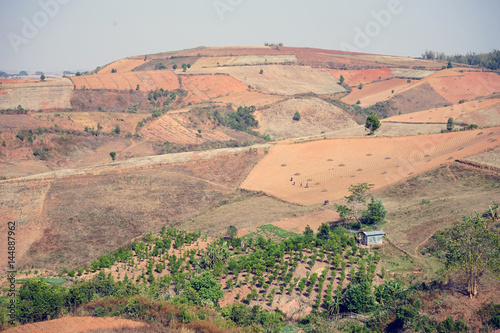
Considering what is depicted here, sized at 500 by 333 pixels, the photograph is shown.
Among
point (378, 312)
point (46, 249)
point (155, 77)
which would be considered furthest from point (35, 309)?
point (155, 77)

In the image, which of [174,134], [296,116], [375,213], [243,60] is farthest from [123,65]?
[375,213]

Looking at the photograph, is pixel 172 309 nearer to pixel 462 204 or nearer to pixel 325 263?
pixel 325 263

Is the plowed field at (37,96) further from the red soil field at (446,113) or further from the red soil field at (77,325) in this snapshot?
the red soil field at (77,325)

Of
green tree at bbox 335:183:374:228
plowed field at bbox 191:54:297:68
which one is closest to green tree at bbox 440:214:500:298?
green tree at bbox 335:183:374:228

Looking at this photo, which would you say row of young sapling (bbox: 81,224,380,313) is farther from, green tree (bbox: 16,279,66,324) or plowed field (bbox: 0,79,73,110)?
plowed field (bbox: 0,79,73,110)

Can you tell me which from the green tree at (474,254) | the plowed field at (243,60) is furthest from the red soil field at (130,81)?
the green tree at (474,254)

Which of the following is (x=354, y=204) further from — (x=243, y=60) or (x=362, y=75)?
(x=362, y=75)
